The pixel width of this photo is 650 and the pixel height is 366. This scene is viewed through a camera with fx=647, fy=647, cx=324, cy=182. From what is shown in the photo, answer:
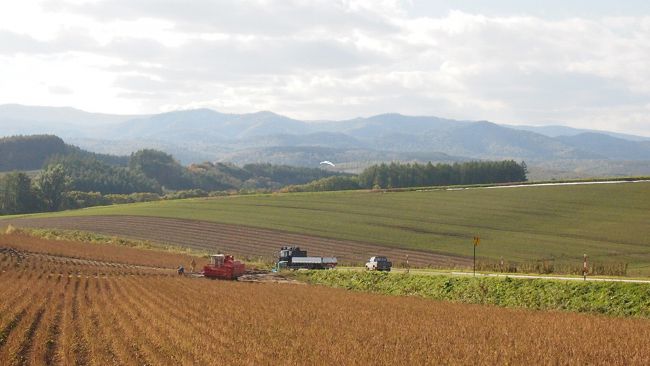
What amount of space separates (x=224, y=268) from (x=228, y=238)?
33.7m

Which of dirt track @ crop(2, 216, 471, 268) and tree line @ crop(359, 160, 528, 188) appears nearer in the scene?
dirt track @ crop(2, 216, 471, 268)

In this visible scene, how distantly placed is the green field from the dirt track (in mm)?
3610

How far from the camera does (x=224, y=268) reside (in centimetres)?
5291

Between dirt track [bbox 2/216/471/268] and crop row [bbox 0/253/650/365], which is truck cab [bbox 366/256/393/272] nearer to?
dirt track [bbox 2/216/471/268]

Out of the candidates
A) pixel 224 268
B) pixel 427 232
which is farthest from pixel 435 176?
pixel 224 268

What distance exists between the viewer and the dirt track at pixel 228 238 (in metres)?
70.8

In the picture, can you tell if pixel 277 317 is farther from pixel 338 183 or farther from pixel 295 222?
pixel 338 183

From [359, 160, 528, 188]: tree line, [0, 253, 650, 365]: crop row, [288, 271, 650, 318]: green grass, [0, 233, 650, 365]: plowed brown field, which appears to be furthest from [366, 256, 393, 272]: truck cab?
[359, 160, 528, 188]: tree line

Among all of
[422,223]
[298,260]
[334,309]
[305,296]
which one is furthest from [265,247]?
[334,309]

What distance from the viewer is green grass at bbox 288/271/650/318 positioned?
28.6m

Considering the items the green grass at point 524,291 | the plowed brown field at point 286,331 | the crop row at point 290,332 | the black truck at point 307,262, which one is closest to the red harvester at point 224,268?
the black truck at point 307,262

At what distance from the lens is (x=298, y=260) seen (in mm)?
63250

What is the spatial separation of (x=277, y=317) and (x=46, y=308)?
10.2m

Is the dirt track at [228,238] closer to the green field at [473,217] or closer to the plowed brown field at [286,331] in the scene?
the green field at [473,217]
